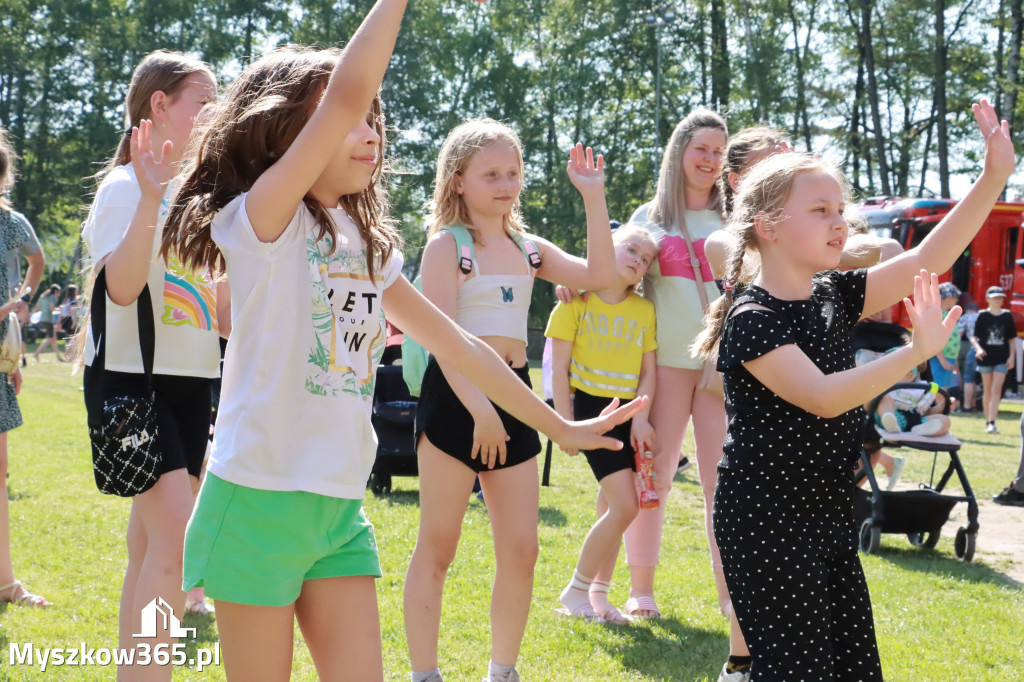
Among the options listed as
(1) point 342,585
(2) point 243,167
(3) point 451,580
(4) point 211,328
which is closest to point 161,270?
(4) point 211,328

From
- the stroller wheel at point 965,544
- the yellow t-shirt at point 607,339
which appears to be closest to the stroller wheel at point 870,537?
the stroller wheel at point 965,544

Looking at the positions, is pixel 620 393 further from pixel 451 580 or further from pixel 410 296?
pixel 410 296

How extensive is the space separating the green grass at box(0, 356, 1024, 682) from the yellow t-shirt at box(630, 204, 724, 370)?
4.28ft

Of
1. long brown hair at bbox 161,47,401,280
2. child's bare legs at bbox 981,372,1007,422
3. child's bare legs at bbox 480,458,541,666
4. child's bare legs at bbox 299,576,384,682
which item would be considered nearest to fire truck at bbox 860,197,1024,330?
child's bare legs at bbox 981,372,1007,422

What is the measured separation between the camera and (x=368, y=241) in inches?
94.3

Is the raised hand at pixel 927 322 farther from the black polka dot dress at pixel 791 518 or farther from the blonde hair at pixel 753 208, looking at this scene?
the blonde hair at pixel 753 208

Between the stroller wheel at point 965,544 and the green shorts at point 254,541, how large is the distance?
5.55 m

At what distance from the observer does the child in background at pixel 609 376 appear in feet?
15.3

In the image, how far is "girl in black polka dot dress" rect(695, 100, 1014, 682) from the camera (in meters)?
2.64

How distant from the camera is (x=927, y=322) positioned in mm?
2336

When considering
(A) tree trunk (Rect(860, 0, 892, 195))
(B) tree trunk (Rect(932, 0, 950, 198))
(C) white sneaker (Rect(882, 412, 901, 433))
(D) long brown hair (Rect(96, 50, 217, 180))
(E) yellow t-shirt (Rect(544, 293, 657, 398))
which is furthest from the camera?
(A) tree trunk (Rect(860, 0, 892, 195))

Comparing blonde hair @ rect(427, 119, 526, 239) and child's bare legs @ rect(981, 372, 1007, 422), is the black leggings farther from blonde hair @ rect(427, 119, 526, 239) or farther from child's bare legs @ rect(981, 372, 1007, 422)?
child's bare legs @ rect(981, 372, 1007, 422)

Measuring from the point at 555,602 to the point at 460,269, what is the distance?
7.51 feet

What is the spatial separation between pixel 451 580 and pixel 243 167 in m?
3.70
